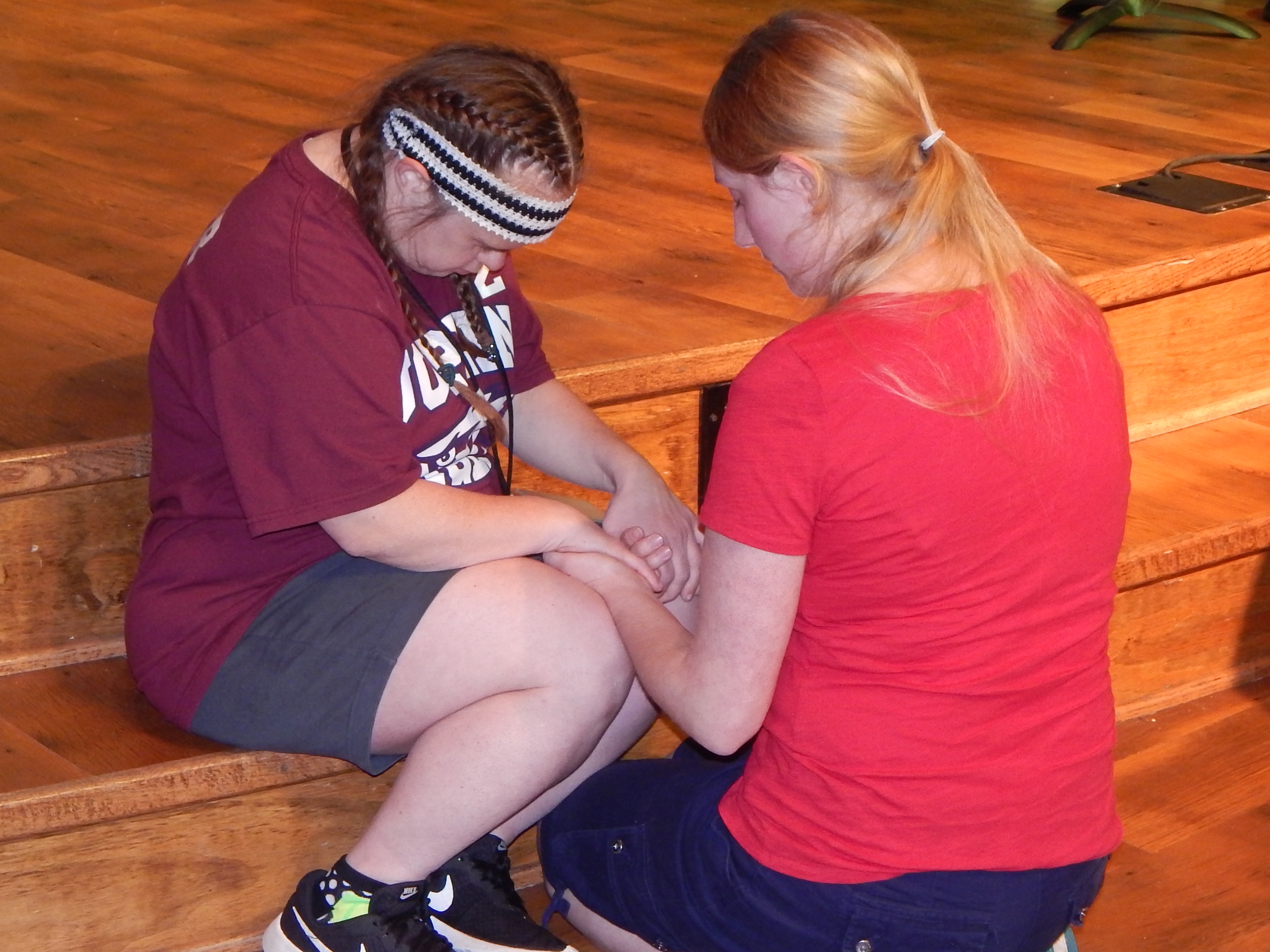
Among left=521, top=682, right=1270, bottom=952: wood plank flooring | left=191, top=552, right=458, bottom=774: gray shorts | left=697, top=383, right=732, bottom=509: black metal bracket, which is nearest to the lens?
left=191, top=552, right=458, bottom=774: gray shorts

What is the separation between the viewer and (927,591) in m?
1.09

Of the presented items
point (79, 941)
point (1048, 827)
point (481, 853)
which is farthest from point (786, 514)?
point (79, 941)

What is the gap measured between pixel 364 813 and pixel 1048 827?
650 millimetres

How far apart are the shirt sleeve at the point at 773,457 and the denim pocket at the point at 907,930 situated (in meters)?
0.29

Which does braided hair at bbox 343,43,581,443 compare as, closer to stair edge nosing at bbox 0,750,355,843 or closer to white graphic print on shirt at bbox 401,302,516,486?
white graphic print on shirt at bbox 401,302,516,486

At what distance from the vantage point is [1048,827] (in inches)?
46.4

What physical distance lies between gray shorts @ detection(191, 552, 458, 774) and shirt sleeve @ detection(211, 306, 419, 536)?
108mm

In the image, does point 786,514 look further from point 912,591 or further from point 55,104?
point 55,104

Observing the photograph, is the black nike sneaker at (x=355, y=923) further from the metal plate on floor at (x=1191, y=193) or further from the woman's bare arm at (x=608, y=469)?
the metal plate on floor at (x=1191, y=193)

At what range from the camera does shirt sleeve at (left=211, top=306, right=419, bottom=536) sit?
1168 mm

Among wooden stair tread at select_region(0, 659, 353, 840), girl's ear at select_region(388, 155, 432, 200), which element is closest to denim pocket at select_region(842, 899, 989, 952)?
wooden stair tread at select_region(0, 659, 353, 840)

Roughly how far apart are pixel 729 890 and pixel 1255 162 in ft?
6.25

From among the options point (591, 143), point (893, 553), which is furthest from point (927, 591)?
point (591, 143)

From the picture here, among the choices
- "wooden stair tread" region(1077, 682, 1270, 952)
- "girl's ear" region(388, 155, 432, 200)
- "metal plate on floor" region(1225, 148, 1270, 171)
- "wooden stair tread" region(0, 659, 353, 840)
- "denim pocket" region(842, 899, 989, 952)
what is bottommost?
"wooden stair tread" region(1077, 682, 1270, 952)
